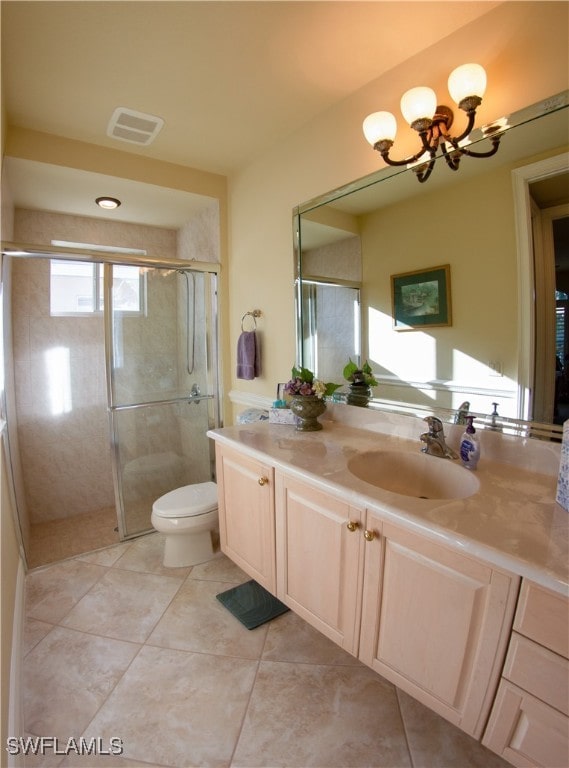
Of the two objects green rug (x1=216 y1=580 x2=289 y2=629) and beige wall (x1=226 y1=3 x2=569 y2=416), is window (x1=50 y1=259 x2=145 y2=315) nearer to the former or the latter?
beige wall (x1=226 y1=3 x2=569 y2=416)

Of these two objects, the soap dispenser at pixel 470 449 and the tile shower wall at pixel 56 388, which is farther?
the tile shower wall at pixel 56 388

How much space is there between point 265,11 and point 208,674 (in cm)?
254

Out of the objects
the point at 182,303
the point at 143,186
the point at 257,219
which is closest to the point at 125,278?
the point at 182,303

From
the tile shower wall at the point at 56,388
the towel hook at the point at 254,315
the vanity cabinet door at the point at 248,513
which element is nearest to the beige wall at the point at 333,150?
the towel hook at the point at 254,315

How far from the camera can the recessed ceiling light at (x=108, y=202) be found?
2658mm

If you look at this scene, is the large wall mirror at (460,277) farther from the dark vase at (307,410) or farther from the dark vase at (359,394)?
the dark vase at (307,410)

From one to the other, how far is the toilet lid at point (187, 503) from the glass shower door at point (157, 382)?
557mm

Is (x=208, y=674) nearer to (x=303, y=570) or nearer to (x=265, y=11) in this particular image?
(x=303, y=570)

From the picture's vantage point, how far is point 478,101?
1.27 metres

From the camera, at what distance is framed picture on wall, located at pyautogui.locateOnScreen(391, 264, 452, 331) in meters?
1.52

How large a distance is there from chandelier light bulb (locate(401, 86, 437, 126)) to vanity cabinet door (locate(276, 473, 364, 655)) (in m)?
1.45

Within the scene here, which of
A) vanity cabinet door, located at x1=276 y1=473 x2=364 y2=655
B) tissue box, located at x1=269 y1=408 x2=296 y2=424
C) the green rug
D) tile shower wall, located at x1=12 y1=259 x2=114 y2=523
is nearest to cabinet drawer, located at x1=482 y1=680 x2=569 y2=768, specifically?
vanity cabinet door, located at x1=276 y1=473 x2=364 y2=655

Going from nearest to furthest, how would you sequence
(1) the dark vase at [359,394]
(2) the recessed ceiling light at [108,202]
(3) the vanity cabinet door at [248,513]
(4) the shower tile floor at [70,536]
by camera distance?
(3) the vanity cabinet door at [248,513], (1) the dark vase at [359,394], (4) the shower tile floor at [70,536], (2) the recessed ceiling light at [108,202]

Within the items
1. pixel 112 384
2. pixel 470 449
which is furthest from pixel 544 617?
pixel 112 384
